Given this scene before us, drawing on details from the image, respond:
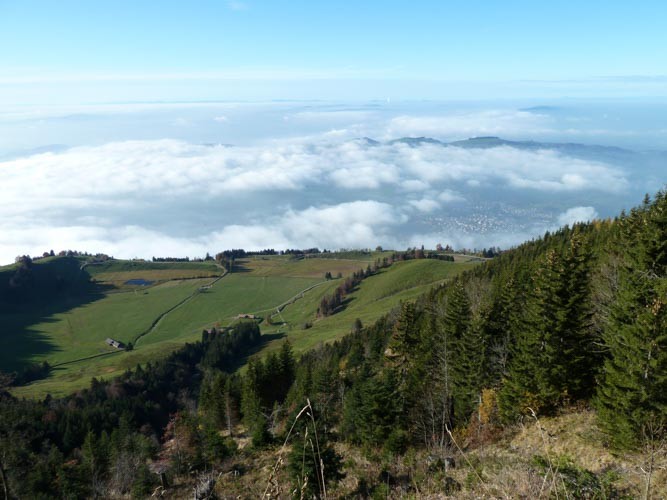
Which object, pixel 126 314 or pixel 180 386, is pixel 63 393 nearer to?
pixel 180 386

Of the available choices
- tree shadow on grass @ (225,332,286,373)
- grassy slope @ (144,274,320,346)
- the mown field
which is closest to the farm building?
the mown field

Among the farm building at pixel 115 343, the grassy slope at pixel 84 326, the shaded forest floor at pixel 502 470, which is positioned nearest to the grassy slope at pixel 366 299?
the farm building at pixel 115 343

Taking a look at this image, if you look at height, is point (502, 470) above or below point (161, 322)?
above

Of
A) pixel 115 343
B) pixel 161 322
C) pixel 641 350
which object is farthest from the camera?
pixel 161 322

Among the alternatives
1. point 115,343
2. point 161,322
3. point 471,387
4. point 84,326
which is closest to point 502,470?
point 471,387

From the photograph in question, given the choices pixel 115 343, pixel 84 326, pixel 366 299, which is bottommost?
pixel 84 326

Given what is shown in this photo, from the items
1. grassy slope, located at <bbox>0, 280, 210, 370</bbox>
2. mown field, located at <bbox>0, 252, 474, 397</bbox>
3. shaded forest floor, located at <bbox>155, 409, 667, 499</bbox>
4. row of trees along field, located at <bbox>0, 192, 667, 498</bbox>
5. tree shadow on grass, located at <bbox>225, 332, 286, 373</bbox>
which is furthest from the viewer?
grassy slope, located at <bbox>0, 280, 210, 370</bbox>

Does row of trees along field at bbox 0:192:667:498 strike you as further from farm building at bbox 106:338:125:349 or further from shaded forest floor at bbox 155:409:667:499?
farm building at bbox 106:338:125:349

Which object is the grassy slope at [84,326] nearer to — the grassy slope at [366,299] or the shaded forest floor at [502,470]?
the grassy slope at [366,299]

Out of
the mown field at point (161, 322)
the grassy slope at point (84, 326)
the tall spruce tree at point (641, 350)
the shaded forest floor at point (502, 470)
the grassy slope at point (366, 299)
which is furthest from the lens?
the grassy slope at point (84, 326)

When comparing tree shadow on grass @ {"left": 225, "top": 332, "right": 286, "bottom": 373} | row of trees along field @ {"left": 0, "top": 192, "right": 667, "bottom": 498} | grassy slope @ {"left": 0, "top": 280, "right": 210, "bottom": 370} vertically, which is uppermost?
row of trees along field @ {"left": 0, "top": 192, "right": 667, "bottom": 498}

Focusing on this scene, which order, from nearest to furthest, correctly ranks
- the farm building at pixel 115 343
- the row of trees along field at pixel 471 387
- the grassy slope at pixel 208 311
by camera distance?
the row of trees along field at pixel 471 387
the farm building at pixel 115 343
the grassy slope at pixel 208 311

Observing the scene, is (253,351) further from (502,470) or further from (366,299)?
(502,470)

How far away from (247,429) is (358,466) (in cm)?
2711
